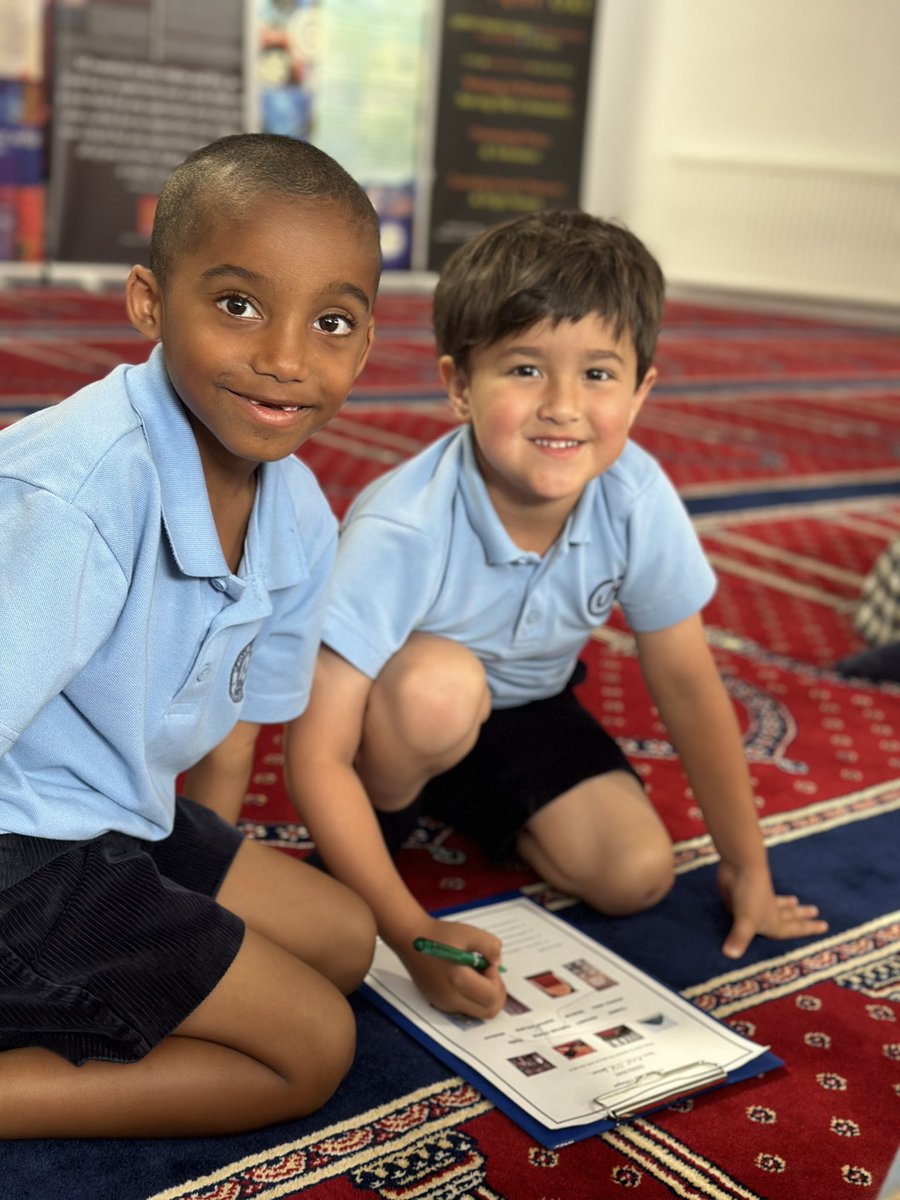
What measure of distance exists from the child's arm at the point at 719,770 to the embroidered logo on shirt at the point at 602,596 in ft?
0.18

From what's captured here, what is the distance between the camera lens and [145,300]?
115cm

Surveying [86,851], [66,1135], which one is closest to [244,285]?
[86,851]

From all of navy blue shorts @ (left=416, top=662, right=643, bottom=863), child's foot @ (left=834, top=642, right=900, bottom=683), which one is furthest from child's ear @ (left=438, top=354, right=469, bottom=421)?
child's foot @ (left=834, top=642, right=900, bottom=683)

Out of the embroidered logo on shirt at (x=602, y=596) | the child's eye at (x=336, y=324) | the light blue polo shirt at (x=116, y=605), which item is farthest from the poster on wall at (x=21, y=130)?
the child's eye at (x=336, y=324)

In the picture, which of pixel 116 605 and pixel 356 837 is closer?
pixel 116 605

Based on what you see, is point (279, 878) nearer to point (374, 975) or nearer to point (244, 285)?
point (374, 975)

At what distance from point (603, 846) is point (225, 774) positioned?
1.48 feet

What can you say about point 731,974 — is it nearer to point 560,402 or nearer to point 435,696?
point 435,696

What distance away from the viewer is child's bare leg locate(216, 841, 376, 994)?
4.49 ft

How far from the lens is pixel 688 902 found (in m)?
1.72

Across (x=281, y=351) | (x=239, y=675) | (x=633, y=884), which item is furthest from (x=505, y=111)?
(x=281, y=351)

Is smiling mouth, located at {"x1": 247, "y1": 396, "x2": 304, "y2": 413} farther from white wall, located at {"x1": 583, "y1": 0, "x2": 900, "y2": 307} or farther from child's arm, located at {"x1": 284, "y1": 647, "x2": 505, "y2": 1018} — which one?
white wall, located at {"x1": 583, "y1": 0, "x2": 900, "y2": 307}

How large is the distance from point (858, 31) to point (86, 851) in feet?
28.2

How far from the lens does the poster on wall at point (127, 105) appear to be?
702 cm
